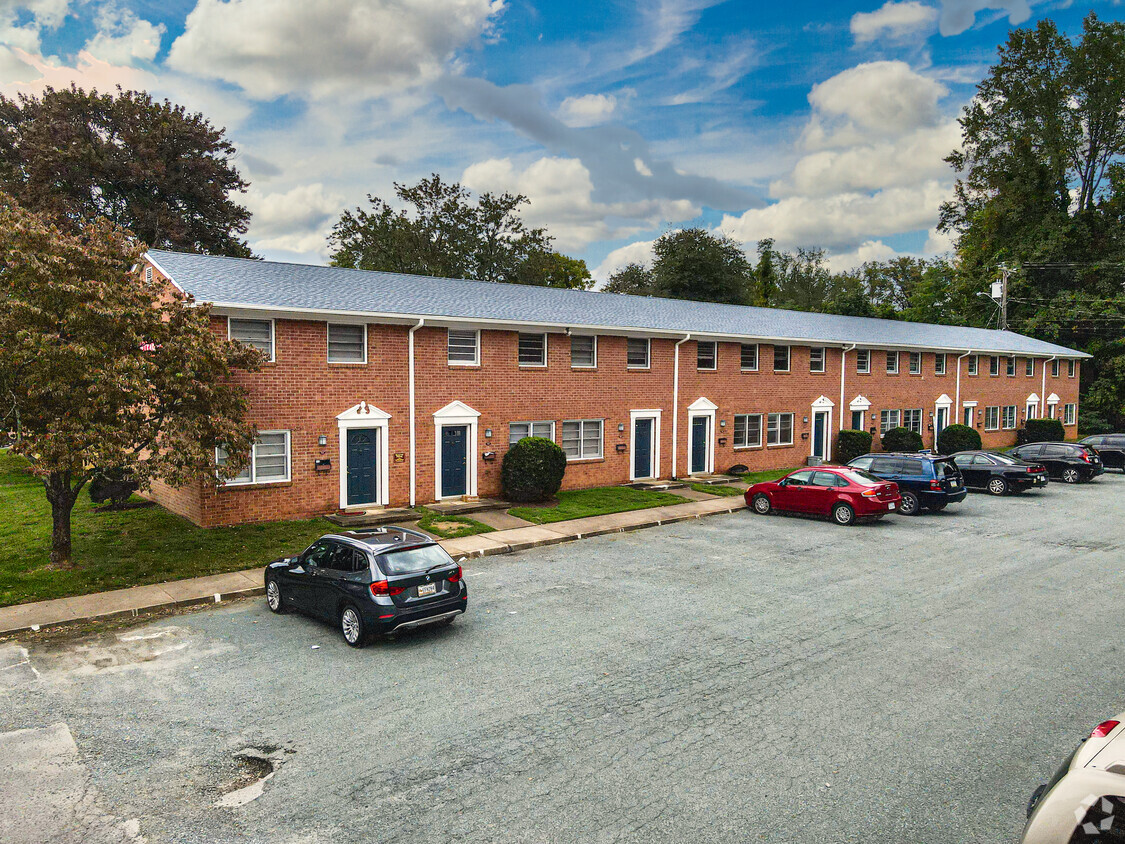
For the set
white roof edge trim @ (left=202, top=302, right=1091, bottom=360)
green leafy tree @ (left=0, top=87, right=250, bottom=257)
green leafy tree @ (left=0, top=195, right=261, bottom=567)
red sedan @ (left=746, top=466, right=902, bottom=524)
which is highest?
green leafy tree @ (left=0, top=87, right=250, bottom=257)

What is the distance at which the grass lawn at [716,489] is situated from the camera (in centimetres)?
2502

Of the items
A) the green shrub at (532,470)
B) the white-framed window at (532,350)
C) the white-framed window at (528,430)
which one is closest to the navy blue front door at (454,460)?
the green shrub at (532,470)

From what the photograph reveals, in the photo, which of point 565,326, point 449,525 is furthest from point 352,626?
point 565,326

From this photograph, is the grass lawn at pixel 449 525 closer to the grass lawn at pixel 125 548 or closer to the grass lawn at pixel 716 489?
the grass lawn at pixel 125 548

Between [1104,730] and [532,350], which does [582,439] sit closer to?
[532,350]

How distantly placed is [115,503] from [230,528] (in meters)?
5.24

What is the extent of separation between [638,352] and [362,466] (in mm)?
11281

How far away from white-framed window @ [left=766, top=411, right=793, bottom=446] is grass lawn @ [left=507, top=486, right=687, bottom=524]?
8567 mm

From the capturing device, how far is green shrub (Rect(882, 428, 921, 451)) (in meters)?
34.8

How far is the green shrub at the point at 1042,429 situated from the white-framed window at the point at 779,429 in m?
22.3

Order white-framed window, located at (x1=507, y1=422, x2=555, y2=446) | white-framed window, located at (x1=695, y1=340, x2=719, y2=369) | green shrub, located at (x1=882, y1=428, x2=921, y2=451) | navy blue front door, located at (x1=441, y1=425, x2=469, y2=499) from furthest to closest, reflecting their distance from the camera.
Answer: green shrub, located at (x1=882, y1=428, x2=921, y2=451) → white-framed window, located at (x1=695, y1=340, x2=719, y2=369) → white-framed window, located at (x1=507, y1=422, x2=555, y2=446) → navy blue front door, located at (x1=441, y1=425, x2=469, y2=499)

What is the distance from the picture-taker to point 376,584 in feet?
32.7

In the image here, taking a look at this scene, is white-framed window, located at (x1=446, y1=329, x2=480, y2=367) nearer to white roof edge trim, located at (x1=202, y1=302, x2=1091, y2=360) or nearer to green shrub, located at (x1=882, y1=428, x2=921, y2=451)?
white roof edge trim, located at (x1=202, y1=302, x2=1091, y2=360)

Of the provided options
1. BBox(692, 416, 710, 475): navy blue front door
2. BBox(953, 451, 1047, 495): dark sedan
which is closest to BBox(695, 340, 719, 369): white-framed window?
BBox(692, 416, 710, 475): navy blue front door
